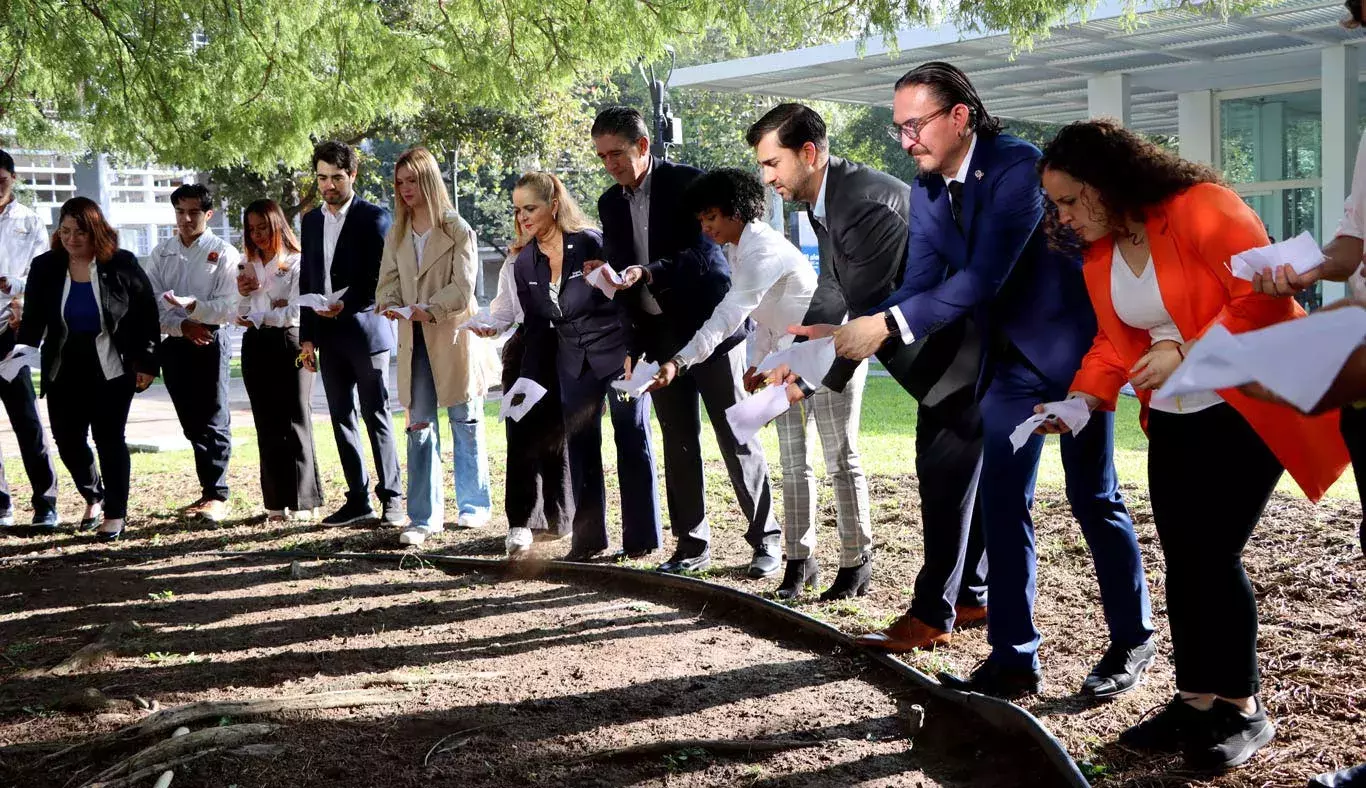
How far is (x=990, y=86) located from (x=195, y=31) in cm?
1480

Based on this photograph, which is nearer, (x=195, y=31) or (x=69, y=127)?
(x=195, y=31)

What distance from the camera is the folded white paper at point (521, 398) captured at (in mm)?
6539

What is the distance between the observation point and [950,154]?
4.39 metres

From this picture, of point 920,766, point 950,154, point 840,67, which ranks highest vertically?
point 840,67

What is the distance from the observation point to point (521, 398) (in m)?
6.63

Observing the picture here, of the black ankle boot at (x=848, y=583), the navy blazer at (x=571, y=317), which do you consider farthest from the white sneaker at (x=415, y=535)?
the black ankle boot at (x=848, y=583)

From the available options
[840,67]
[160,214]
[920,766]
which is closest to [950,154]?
[920,766]

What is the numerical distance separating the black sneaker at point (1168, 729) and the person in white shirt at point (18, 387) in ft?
22.8

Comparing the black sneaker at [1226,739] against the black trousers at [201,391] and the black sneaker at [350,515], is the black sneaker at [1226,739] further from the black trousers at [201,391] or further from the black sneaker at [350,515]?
the black trousers at [201,391]

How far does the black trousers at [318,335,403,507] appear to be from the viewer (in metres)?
7.84

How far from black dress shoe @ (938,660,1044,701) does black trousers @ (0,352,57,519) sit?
21.1ft

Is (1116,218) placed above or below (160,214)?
below

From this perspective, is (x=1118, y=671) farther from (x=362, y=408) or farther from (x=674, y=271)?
(x=362, y=408)

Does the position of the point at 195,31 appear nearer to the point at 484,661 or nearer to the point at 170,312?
the point at 170,312
